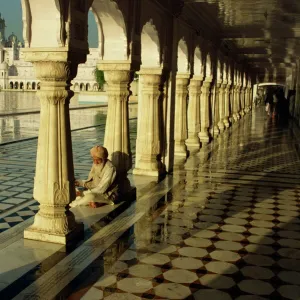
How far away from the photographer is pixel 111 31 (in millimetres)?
5051

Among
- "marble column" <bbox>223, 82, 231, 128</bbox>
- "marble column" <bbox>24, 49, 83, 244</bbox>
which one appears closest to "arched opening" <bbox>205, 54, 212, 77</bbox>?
"marble column" <bbox>223, 82, 231, 128</bbox>

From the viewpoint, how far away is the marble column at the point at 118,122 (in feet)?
17.4

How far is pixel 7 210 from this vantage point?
488cm

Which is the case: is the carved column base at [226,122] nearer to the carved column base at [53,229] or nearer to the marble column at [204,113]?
the marble column at [204,113]

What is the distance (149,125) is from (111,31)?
6.27 ft

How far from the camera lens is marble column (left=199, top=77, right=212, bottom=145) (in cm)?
1122

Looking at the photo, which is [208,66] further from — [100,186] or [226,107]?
[100,186]

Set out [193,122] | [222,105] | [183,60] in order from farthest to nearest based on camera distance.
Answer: [222,105] < [193,122] < [183,60]

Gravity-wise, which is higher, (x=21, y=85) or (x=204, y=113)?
(x=21, y=85)

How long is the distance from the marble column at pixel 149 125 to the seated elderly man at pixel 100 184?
1.71m

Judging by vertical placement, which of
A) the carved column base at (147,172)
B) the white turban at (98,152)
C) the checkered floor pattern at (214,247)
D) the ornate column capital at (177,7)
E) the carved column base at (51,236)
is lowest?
the checkered floor pattern at (214,247)

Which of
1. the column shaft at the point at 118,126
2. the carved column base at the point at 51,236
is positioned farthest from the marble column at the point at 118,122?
the carved column base at the point at 51,236

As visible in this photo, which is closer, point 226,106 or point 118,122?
point 118,122

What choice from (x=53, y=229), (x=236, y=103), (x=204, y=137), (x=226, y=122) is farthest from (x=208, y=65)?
(x=236, y=103)
